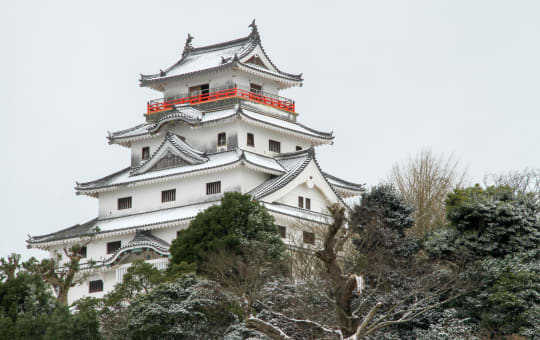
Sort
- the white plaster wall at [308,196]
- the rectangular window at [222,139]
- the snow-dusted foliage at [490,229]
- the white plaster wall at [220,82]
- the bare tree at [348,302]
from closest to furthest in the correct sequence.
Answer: the bare tree at [348,302], the snow-dusted foliage at [490,229], the white plaster wall at [308,196], the rectangular window at [222,139], the white plaster wall at [220,82]

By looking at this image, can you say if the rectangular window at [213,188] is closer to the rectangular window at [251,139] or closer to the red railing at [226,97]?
the rectangular window at [251,139]

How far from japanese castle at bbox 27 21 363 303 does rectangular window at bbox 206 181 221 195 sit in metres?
0.05

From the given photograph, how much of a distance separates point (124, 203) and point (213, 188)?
19.9ft

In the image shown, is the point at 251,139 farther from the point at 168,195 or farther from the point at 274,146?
the point at 168,195

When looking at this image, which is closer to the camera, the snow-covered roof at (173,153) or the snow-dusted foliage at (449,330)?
the snow-dusted foliage at (449,330)

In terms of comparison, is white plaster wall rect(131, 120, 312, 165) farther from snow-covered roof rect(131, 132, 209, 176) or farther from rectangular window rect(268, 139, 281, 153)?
snow-covered roof rect(131, 132, 209, 176)

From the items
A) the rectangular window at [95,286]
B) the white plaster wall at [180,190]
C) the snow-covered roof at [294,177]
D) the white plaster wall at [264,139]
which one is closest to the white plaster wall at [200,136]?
the white plaster wall at [264,139]

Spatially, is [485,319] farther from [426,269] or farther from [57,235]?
[57,235]

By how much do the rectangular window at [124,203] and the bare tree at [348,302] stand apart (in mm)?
23664

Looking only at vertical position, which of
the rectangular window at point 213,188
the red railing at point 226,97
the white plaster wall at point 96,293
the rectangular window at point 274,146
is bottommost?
the white plaster wall at point 96,293

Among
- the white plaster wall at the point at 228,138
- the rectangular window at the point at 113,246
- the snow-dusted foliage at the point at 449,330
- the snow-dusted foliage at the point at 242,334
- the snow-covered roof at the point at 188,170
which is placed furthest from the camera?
the white plaster wall at the point at 228,138

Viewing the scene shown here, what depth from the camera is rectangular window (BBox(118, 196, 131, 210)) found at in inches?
2140

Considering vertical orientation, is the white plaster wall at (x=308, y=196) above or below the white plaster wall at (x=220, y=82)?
below

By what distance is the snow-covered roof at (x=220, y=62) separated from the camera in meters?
55.9
